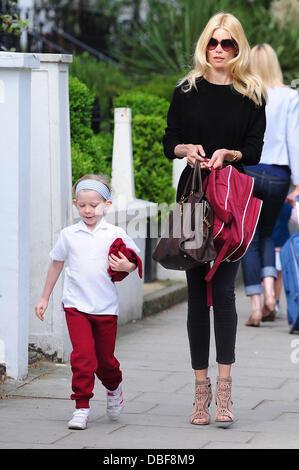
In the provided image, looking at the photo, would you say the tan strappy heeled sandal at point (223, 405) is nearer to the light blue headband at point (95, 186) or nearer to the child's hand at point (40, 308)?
the child's hand at point (40, 308)

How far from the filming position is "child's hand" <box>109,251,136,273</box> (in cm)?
489

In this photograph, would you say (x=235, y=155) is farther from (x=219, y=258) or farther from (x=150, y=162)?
(x=150, y=162)

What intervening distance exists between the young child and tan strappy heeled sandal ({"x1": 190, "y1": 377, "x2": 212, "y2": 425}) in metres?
0.36

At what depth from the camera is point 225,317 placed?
506 centimetres

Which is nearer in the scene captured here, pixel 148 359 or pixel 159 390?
pixel 159 390

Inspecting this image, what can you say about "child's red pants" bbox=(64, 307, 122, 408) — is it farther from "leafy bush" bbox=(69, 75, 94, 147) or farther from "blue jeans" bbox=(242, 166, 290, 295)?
"leafy bush" bbox=(69, 75, 94, 147)

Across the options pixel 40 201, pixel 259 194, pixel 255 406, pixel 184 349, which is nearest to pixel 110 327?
pixel 255 406

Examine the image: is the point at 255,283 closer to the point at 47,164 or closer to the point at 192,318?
the point at 47,164

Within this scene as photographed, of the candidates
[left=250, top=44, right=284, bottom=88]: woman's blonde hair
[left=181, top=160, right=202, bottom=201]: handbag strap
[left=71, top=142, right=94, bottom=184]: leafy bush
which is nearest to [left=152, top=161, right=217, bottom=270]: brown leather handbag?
[left=181, top=160, right=202, bottom=201]: handbag strap

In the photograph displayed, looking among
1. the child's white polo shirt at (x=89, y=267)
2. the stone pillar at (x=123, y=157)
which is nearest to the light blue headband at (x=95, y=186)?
the child's white polo shirt at (x=89, y=267)

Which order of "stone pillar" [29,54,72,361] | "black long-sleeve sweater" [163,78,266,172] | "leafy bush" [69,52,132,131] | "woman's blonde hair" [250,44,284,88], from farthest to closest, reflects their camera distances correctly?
"leafy bush" [69,52,132,131], "woman's blonde hair" [250,44,284,88], "stone pillar" [29,54,72,361], "black long-sleeve sweater" [163,78,266,172]

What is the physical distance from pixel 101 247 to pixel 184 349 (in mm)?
2363

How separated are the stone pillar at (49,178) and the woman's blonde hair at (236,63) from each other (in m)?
1.37

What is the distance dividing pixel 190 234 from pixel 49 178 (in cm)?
180
